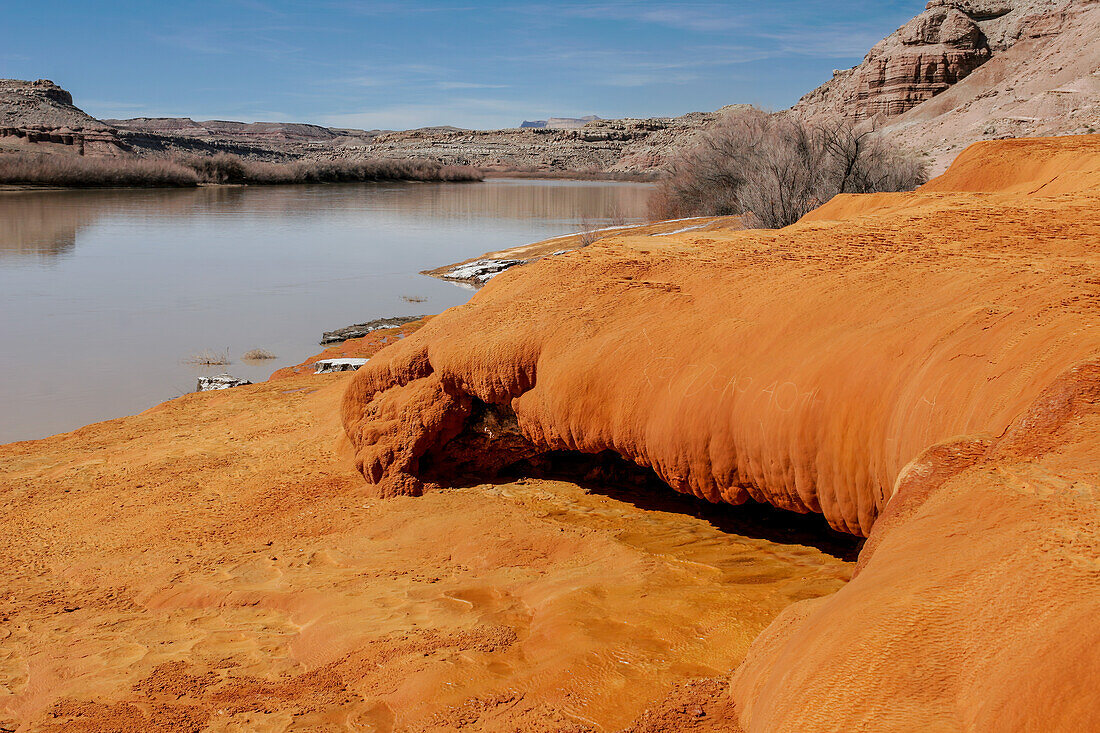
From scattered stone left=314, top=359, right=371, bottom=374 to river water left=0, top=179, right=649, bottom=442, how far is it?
1341mm

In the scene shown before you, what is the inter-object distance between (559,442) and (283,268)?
59.8ft

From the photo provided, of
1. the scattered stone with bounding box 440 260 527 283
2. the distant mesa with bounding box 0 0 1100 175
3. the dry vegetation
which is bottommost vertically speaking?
the scattered stone with bounding box 440 260 527 283

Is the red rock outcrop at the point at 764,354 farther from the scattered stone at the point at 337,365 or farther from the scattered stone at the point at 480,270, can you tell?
the scattered stone at the point at 480,270

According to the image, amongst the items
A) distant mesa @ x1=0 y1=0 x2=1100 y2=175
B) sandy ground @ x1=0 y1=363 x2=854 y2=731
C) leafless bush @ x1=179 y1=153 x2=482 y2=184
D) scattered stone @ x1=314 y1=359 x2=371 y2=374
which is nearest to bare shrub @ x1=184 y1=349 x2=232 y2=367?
scattered stone @ x1=314 y1=359 x2=371 y2=374

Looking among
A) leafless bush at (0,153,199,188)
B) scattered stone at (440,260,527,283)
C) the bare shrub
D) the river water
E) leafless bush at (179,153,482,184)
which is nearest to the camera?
the river water

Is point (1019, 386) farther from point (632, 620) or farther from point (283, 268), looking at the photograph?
point (283, 268)

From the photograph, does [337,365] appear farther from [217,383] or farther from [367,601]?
[367,601]

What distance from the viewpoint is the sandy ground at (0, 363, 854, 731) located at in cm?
312

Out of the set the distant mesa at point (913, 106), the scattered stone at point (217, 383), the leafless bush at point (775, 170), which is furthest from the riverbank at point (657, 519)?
the distant mesa at point (913, 106)

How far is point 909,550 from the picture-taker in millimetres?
2389

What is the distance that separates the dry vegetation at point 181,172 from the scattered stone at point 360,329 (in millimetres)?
37460

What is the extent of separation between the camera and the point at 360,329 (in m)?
14.7

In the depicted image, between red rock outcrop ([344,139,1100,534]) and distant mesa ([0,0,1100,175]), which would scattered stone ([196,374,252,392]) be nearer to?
red rock outcrop ([344,139,1100,534])

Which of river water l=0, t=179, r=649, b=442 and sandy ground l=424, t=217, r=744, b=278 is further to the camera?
sandy ground l=424, t=217, r=744, b=278
